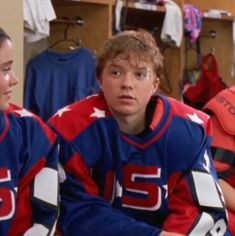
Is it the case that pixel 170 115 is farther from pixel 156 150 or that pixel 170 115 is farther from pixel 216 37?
pixel 216 37

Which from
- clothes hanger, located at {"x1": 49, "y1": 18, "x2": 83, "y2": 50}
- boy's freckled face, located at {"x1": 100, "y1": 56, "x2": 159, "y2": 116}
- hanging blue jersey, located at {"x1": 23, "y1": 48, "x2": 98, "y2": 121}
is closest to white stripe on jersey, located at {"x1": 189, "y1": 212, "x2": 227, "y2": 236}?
boy's freckled face, located at {"x1": 100, "y1": 56, "x2": 159, "y2": 116}

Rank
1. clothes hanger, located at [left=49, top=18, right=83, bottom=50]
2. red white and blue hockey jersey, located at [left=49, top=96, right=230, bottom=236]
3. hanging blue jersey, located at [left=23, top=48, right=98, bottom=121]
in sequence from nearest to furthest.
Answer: red white and blue hockey jersey, located at [left=49, top=96, right=230, bottom=236] → hanging blue jersey, located at [left=23, top=48, right=98, bottom=121] → clothes hanger, located at [left=49, top=18, right=83, bottom=50]

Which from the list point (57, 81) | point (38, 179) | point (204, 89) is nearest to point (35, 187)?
point (38, 179)

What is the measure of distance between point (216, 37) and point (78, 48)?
4.88 feet

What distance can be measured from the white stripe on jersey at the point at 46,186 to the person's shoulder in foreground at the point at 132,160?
0.07 m

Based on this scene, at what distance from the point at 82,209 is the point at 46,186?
0.40 ft

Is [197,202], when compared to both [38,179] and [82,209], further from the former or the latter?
[38,179]

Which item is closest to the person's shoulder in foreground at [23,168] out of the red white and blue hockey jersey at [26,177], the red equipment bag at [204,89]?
the red white and blue hockey jersey at [26,177]

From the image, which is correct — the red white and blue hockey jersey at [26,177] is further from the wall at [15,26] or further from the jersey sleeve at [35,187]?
the wall at [15,26]

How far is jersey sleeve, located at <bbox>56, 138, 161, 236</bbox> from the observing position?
1.31 m

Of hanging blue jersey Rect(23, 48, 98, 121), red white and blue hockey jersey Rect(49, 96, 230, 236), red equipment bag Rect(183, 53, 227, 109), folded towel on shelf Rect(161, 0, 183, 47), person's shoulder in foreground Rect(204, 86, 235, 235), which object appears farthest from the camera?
red equipment bag Rect(183, 53, 227, 109)

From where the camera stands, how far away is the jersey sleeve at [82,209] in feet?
4.30

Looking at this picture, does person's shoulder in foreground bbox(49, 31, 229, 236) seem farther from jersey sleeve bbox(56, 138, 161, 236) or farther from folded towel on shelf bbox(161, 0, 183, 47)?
folded towel on shelf bbox(161, 0, 183, 47)

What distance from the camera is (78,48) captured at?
2584 millimetres
